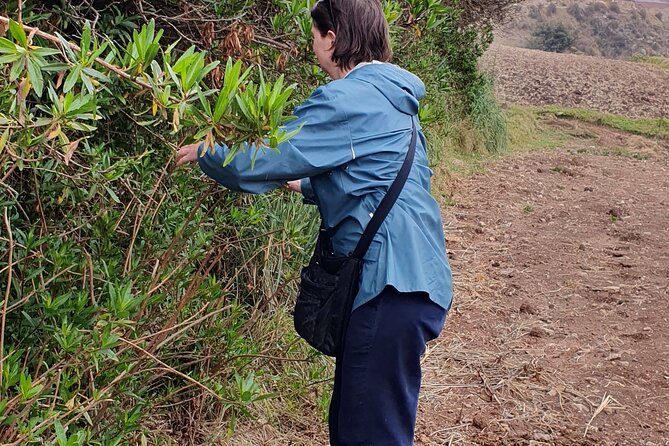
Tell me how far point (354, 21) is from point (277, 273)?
2022 mm

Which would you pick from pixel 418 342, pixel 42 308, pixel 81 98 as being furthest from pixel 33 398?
pixel 418 342

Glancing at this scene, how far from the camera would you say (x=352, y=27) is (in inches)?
99.9

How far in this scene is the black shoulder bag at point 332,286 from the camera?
97.3 inches

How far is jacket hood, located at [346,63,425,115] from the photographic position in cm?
248

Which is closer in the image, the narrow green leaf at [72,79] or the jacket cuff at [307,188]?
the narrow green leaf at [72,79]

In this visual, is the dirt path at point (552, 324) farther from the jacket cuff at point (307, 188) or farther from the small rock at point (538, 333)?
the jacket cuff at point (307, 188)

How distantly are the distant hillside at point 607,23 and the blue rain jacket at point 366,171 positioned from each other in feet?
172

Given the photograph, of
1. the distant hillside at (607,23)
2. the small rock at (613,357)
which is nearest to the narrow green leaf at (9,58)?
the small rock at (613,357)

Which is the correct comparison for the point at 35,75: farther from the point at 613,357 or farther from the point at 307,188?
the point at 613,357

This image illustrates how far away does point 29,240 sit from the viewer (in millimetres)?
2406


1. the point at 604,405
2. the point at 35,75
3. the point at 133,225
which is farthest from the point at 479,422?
the point at 35,75

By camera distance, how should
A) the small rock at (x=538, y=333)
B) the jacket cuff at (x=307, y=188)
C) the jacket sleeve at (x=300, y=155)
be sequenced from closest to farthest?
the jacket sleeve at (x=300, y=155) < the jacket cuff at (x=307, y=188) < the small rock at (x=538, y=333)

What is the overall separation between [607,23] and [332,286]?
62.0 m

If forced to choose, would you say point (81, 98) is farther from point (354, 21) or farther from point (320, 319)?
point (320, 319)
